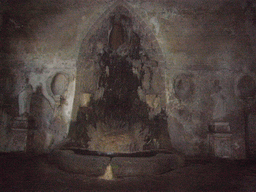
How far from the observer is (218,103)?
4863 mm

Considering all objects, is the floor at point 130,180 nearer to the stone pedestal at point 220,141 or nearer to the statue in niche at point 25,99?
the stone pedestal at point 220,141

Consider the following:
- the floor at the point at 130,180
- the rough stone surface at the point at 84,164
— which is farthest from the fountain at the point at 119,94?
the floor at the point at 130,180

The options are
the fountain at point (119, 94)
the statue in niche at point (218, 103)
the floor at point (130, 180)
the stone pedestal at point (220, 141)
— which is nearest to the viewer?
the floor at point (130, 180)

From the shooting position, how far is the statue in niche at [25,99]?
16.2 ft

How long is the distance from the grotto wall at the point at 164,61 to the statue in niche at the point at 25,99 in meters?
0.08

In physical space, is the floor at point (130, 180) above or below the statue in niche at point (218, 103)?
below

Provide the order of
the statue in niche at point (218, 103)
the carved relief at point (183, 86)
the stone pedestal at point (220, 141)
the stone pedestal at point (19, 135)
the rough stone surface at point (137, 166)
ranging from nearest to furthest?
the rough stone surface at point (137, 166) → the stone pedestal at point (220, 141) → the stone pedestal at point (19, 135) → the statue in niche at point (218, 103) → the carved relief at point (183, 86)

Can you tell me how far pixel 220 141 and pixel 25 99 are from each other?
15.2ft

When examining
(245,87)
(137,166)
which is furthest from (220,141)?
(137,166)

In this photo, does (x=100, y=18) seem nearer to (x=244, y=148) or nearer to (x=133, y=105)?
(x=133, y=105)

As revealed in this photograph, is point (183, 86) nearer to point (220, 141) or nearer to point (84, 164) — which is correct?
point (220, 141)

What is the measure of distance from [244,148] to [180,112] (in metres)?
1.63

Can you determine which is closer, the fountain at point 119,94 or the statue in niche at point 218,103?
the fountain at point 119,94

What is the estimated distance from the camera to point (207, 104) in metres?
4.87
